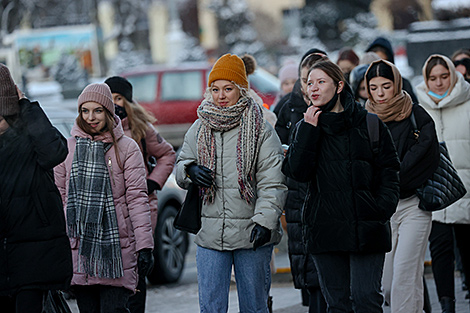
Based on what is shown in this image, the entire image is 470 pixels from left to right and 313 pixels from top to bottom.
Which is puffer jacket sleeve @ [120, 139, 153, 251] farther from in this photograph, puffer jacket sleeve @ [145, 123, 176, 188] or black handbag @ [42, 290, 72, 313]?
puffer jacket sleeve @ [145, 123, 176, 188]

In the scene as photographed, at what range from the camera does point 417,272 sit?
676 cm

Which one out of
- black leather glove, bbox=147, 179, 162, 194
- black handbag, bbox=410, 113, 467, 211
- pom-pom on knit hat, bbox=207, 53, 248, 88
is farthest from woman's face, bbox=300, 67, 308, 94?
black leather glove, bbox=147, 179, 162, 194

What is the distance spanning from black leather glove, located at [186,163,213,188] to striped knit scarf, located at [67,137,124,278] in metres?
0.60

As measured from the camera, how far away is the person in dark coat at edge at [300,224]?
6.91m

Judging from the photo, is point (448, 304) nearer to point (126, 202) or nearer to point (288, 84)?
point (288, 84)

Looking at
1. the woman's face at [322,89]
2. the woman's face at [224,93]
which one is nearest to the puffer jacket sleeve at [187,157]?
the woman's face at [224,93]

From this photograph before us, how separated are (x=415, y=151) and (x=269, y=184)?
4.64ft

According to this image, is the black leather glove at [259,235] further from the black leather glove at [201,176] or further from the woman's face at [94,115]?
the woman's face at [94,115]

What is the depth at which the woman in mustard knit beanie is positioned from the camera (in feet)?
18.8

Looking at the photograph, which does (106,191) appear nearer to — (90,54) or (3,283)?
(3,283)

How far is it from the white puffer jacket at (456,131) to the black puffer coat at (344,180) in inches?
85.6

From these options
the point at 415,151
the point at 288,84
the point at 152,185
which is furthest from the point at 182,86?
the point at 415,151

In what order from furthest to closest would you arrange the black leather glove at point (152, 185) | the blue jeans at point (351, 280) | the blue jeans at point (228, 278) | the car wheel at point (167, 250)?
the car wheel at point (167, 250) → the black leather glove at point (152, 185) → the blue jeans at point (228, 278) → the blue jeans at point (351, 280)

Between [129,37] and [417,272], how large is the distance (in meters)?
54.2
